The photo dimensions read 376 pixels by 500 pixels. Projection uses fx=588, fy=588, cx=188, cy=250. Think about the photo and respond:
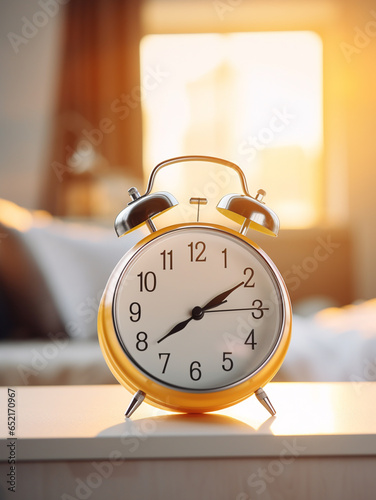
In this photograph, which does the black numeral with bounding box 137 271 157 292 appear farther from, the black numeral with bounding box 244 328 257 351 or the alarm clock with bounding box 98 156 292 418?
the black numeral with bounding box 244 328 257 351

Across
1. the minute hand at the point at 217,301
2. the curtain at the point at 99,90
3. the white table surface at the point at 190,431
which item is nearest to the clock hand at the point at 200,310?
the minute hand at the point at 217,301

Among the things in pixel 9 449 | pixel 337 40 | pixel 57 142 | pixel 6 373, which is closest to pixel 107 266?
pixel 6 373

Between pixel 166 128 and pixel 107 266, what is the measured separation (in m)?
2.26

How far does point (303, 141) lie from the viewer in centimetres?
414

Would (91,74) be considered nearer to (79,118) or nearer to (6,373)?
(79,118)

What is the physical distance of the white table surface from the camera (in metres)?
0.59

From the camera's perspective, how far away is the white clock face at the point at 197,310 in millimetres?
701

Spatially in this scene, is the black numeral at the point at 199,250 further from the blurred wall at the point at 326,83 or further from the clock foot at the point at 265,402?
the blurred wall at the point at 326,83

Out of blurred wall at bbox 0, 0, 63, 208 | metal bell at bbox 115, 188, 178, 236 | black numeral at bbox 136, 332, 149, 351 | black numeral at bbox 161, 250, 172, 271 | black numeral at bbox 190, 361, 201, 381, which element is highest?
blurred wall at bbox 0, 0, 63, 208

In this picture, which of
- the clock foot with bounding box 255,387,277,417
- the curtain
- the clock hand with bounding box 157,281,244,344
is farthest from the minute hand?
the curtain

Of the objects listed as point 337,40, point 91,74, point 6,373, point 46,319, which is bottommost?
point 6,373

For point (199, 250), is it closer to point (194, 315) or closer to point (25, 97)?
point (194, 315)

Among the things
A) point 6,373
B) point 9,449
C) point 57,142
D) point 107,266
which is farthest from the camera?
point 57,142

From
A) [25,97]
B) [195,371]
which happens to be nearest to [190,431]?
[195,371]
